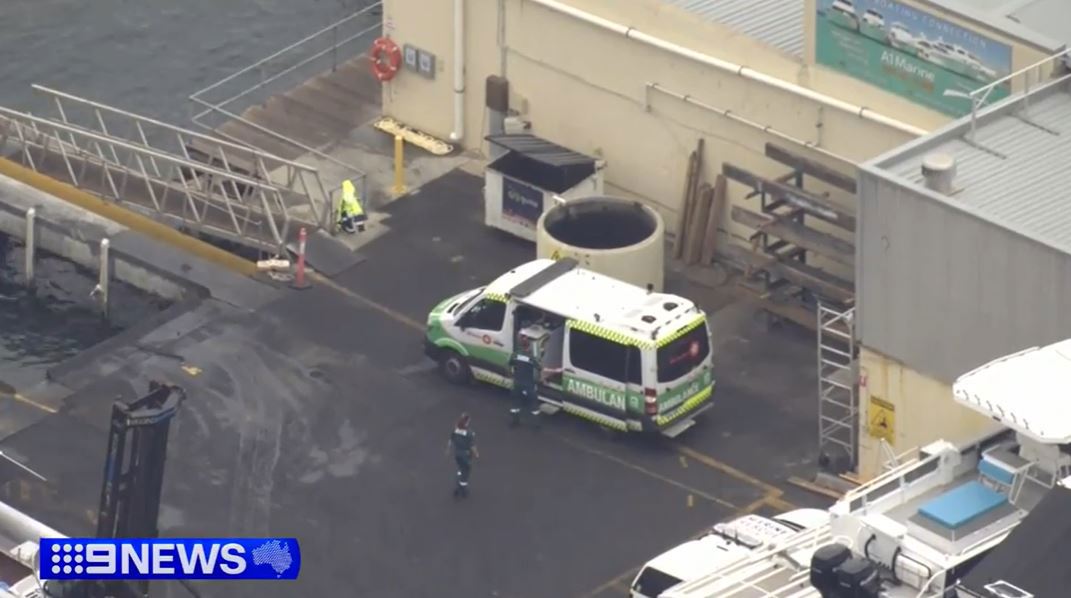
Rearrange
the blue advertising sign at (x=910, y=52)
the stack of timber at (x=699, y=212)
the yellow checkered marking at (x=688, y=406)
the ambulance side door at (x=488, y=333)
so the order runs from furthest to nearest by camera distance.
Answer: the stack of timber at (x=699, y=212)
the ambulance side door at (x=488, y=333)
the blue advertising sign at (x=910, y=52)
the yellow checkered marking at (x=688, y=406)

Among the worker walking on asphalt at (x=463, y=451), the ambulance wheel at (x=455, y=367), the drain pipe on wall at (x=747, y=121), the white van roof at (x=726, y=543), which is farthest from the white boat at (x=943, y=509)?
the drain pipe on wall at (x=747, y=121)

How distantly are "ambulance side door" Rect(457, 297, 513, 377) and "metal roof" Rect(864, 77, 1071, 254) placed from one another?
7.69 metres

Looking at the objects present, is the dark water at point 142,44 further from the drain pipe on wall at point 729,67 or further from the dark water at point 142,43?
the drain pipe on wall at point 729,67

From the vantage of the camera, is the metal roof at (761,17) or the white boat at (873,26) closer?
the white boat at (873,26)

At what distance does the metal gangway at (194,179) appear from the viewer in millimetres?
55719

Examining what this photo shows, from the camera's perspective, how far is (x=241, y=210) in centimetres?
5647

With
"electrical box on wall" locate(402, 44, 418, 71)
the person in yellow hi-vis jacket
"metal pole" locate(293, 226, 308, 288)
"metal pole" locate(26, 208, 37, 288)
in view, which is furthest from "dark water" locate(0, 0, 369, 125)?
"metal pole" locate(293, 226, 308, 288)

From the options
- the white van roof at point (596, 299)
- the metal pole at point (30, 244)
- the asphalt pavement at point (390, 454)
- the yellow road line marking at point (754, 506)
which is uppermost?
the white van roof at point (596, 299)

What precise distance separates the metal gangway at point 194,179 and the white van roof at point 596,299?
22.6 feet

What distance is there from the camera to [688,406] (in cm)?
4834

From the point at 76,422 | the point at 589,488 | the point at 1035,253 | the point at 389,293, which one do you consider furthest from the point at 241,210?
the point at 1035,253

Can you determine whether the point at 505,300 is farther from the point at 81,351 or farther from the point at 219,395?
the point at 81,351

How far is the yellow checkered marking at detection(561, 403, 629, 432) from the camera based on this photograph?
4831 cm

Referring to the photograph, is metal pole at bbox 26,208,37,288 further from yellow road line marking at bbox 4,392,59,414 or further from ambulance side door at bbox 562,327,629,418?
ambulance side door at bbox 562,327,629,418
